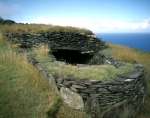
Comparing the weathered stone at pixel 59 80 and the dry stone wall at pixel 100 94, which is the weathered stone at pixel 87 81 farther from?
the weathered stone at pixel 59 80

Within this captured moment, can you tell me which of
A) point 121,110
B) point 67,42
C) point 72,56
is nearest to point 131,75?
point 121,110

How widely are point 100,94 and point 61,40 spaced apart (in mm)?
7220

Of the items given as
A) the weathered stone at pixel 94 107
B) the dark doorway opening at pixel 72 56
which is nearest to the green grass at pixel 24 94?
the weathered stone at pixel 94 107

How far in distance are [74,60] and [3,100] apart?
841cm

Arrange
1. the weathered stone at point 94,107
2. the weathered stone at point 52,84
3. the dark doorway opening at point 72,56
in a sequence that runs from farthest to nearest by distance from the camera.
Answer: the dark doorway opening at point 72,56, the weathered stone at point 52,84, the weathered stone at point 94,107

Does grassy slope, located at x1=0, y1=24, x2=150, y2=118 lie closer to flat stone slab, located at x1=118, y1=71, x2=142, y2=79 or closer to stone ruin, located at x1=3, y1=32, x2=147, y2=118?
stone ruin, located at x1=3, y1=32, x2=147, y2=118

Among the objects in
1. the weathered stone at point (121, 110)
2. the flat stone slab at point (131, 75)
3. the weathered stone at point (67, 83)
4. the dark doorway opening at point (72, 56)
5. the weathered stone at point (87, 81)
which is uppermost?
the flat stone slab at point (131, 75)

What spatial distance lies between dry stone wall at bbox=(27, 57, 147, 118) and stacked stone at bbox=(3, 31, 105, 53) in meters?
5.96

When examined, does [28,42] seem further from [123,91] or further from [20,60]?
[123,91]

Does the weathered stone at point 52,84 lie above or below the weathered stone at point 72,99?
above

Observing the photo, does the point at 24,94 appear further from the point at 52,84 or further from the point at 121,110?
the point at 121,110

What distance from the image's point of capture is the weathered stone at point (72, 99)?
4579mm

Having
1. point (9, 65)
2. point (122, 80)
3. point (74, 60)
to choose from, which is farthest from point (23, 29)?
point (122, 80)

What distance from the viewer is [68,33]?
37.1 feet
